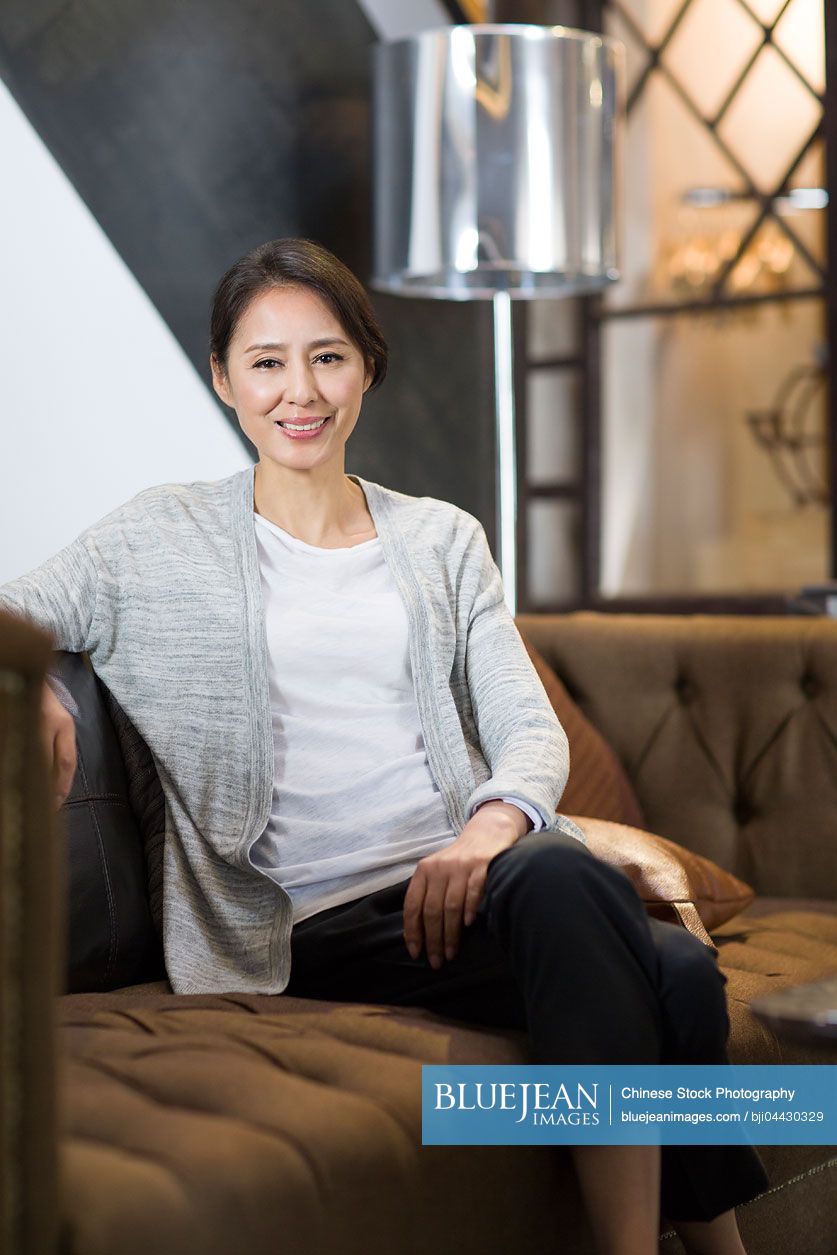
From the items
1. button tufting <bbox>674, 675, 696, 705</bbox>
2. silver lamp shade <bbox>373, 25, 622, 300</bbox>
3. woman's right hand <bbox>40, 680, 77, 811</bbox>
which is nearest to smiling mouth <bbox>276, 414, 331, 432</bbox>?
woman's right hand <bbox>40, 680, 77, 811</bbox>

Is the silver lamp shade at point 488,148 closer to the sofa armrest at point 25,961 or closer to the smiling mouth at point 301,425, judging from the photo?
the smiling mouth at point 301,425

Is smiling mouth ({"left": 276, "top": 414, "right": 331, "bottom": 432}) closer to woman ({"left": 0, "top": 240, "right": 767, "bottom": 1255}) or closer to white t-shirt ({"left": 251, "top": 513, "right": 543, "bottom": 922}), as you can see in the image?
woman ({"left": 0, "top": 240, "right": 767, "bottom": 1255})

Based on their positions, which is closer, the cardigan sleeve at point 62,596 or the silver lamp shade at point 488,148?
the cardigan sleeve at point 62,596

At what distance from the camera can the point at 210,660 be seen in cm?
158

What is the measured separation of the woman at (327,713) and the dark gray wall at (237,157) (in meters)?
0.94

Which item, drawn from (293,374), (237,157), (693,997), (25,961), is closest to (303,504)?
(293,374)

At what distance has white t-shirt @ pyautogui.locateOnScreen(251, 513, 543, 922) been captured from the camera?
154 cm

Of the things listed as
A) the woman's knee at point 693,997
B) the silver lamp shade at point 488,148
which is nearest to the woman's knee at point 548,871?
the woman's knee at point 693,997

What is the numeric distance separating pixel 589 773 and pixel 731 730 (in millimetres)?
274

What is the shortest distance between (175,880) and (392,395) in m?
1.86

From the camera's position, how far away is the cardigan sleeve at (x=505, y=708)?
148cm

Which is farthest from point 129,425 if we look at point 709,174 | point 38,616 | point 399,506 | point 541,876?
point 709,174

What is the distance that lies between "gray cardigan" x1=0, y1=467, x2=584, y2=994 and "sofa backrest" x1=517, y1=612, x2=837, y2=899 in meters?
0.63

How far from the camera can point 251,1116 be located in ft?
3.61
